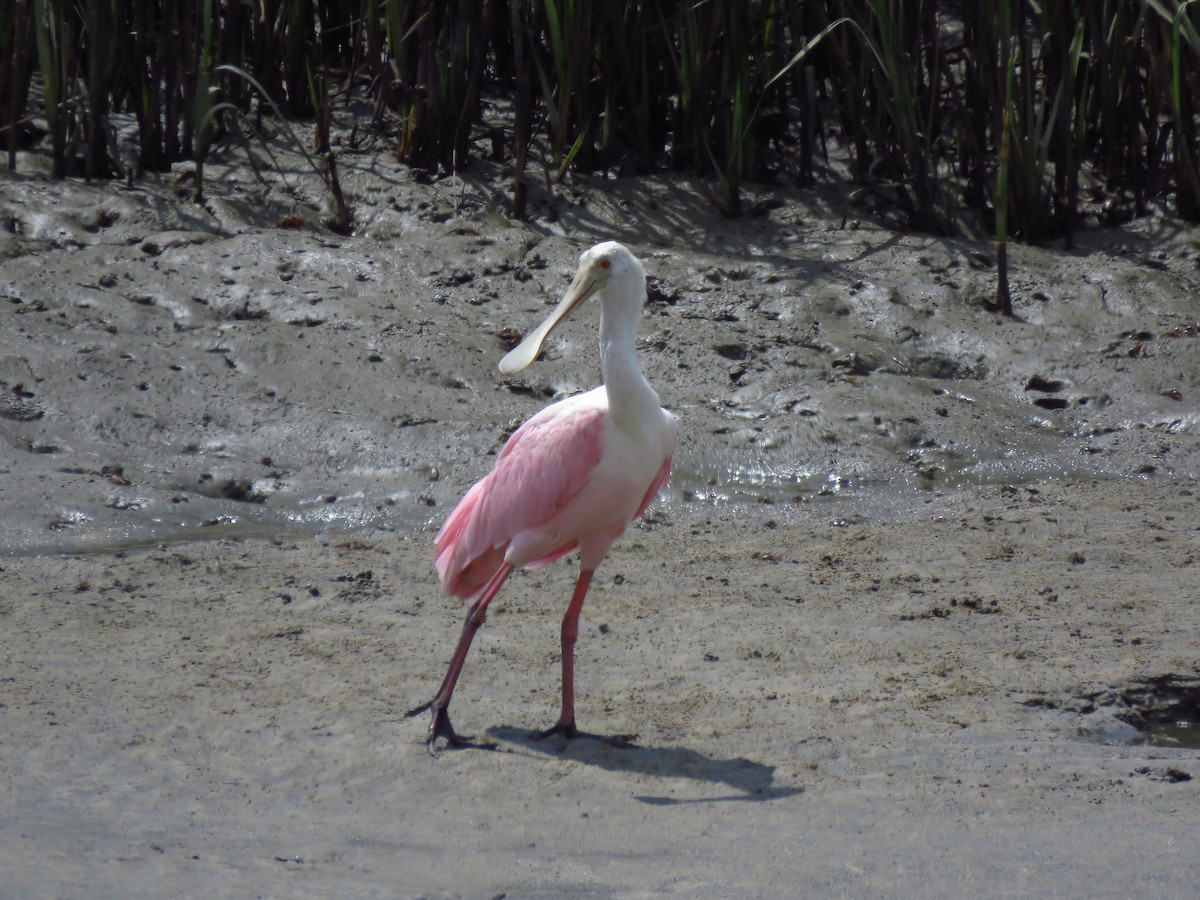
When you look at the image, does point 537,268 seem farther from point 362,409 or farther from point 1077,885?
point 1077,885

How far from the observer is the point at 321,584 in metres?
4.91

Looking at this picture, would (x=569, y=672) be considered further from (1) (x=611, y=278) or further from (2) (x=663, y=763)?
(1) (x=611, y=278)

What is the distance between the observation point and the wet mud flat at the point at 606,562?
3.24 m

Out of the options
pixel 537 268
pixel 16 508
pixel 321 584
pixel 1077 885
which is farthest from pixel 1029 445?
pixel 16 508

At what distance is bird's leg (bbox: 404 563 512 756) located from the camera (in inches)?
149

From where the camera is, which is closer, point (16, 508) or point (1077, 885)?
point (1077, 885)

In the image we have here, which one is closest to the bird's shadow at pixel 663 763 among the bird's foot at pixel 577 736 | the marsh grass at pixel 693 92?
the bird's foot at pixel 577 736

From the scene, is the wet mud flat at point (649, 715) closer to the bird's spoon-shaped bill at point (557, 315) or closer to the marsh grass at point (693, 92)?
the bird's spoon-shaped bill at point (557, 315)

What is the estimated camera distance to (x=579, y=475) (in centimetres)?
401

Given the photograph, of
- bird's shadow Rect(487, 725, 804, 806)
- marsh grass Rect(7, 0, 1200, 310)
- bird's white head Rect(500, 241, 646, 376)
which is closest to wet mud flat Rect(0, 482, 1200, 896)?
bird's shadow Rect(487, 725, 804, 806)

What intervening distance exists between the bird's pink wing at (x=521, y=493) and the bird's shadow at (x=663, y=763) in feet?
1.89

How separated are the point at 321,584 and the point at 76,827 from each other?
1.75 meters

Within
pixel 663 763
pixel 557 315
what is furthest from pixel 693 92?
pixel 663 763

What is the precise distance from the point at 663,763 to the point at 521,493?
2.85 feet
